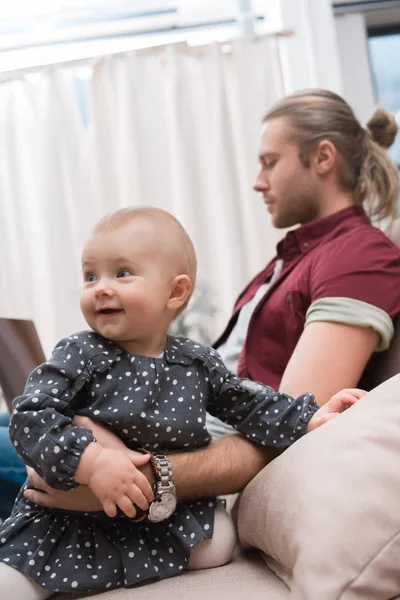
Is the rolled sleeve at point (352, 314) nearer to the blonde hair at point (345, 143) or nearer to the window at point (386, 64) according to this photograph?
the blonde hair at point (345, 143)

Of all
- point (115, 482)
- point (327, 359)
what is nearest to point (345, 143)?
point (327, 359)

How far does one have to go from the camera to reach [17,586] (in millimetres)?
1044

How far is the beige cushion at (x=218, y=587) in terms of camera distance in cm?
97

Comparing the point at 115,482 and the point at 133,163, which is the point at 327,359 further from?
the point at 133,163

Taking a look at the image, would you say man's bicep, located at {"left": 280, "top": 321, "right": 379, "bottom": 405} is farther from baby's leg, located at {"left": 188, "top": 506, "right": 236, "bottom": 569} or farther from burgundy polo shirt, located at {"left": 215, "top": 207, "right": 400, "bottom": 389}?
baby's leg, located at {"left": 188, "top": 506, "right": 236, "bottom": 569}

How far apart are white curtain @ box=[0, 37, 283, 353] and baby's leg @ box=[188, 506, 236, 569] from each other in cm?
210

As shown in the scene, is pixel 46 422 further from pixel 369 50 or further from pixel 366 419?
pixel 369 50

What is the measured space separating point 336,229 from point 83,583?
1090mm

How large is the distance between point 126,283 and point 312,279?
2.16ft

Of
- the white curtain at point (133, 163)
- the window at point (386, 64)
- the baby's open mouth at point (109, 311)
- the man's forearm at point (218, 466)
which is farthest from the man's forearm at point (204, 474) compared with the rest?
the window at point (386, 64)

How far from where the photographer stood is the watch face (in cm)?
110

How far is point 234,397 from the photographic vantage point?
1273 mm

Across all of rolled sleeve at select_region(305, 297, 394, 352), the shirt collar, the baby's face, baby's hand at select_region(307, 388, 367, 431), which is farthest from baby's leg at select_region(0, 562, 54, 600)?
the shirt collar

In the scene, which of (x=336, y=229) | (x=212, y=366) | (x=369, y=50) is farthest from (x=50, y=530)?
(x=369, y=50)
